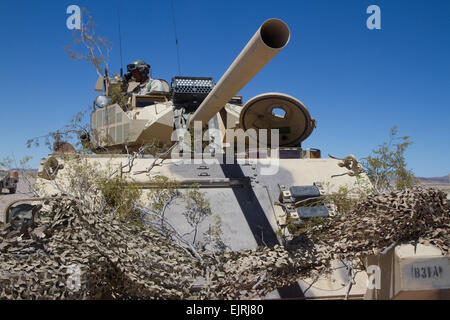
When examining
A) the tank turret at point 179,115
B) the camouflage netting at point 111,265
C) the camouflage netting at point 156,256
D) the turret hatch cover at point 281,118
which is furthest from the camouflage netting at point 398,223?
the turret hatch cover at point 281,118

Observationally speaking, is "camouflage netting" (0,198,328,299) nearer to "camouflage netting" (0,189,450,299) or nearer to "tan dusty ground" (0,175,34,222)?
"camouflage netting" (0,189,450,299)

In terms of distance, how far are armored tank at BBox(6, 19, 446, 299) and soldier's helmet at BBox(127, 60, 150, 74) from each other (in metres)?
2.01

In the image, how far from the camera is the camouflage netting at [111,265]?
335cm

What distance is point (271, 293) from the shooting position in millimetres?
4414

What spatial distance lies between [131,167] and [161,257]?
218cm

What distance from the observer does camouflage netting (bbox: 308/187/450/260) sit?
3516 millimetres

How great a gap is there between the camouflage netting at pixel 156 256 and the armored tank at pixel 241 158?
49 centimetres

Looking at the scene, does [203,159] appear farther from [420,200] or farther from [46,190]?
[420,200]

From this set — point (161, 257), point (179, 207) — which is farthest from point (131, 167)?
point (161, 257)

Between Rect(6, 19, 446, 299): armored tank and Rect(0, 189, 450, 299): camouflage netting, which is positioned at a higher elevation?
Rect(6, 19, 446, 299): armored tank

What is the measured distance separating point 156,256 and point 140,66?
7.77 meters

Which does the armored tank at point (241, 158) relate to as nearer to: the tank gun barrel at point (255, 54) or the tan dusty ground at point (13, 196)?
the tank gun barrel at point (255, 54)

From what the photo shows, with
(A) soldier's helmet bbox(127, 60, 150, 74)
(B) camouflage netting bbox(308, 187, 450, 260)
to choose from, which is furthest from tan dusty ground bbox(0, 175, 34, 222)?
(B) camouflage netting bbox(308, 187, 450, 260)

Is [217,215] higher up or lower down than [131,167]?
lower down
